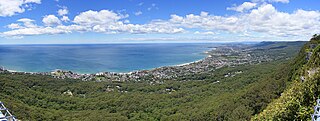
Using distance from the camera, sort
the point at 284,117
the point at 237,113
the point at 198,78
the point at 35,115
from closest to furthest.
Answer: the point at 284,117 < the point at 237,113 < the point at 35,115 < the point at 198,78

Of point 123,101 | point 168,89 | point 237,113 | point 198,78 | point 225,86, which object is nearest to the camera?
point 237,113

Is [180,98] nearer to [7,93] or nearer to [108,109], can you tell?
[108,109]

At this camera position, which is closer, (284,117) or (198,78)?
(284,117)

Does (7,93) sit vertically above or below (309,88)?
below

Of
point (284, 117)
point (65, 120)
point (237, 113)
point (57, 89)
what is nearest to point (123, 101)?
point (65, 120)

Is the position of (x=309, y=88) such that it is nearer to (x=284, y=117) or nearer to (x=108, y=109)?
(x=284, y=117)

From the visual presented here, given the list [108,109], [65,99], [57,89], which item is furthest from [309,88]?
[57,89]

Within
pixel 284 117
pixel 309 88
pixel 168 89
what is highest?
pixel 309 88
